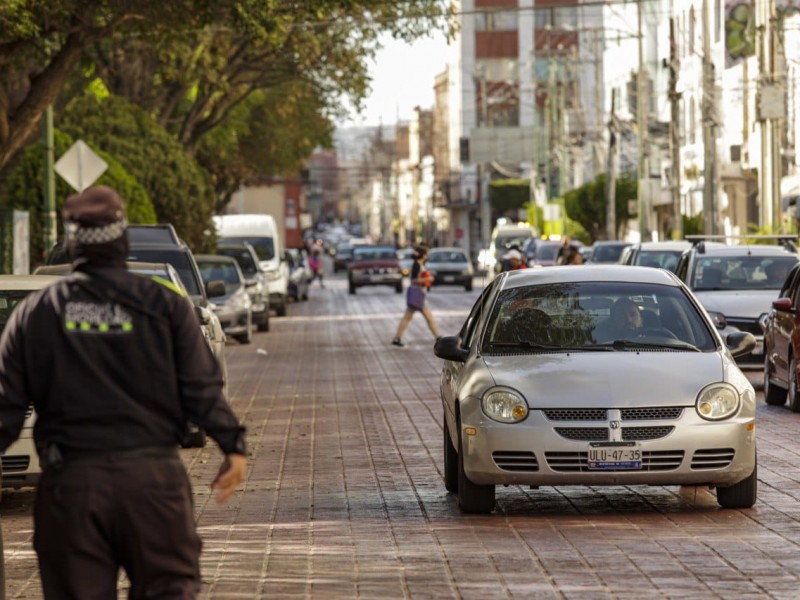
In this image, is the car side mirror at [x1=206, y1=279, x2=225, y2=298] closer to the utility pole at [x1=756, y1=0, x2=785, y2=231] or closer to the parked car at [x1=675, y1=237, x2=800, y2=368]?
the parked car at [x1=675, y1=237, x2=800, y2=368]

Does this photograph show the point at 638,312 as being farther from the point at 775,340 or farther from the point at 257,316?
the point at 257,316

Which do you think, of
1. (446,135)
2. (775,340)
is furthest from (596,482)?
(446,135)

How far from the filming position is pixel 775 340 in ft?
62.0

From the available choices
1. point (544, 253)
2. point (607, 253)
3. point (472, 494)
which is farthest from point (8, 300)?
point (544, 253)

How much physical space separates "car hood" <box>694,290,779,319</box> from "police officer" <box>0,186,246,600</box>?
56.5ft

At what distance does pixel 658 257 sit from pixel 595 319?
18.0m

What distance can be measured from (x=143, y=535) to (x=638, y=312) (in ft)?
22.3

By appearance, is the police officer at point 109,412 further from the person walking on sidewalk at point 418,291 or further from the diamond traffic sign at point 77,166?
the person walking on sidewalk at point 418,291

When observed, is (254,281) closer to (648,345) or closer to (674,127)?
(674,127)

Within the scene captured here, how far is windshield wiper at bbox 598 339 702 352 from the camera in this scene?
38.0 ft

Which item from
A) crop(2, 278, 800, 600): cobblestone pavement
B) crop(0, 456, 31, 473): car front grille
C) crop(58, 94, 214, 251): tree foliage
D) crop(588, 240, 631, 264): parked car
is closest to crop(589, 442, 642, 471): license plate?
crop(2, 278, 800, 600): cobblestone pavement

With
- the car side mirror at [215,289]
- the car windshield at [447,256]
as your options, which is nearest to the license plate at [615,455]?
the car side mirror at [215,289]

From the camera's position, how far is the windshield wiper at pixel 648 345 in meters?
11.6

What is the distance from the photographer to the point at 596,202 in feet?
275
